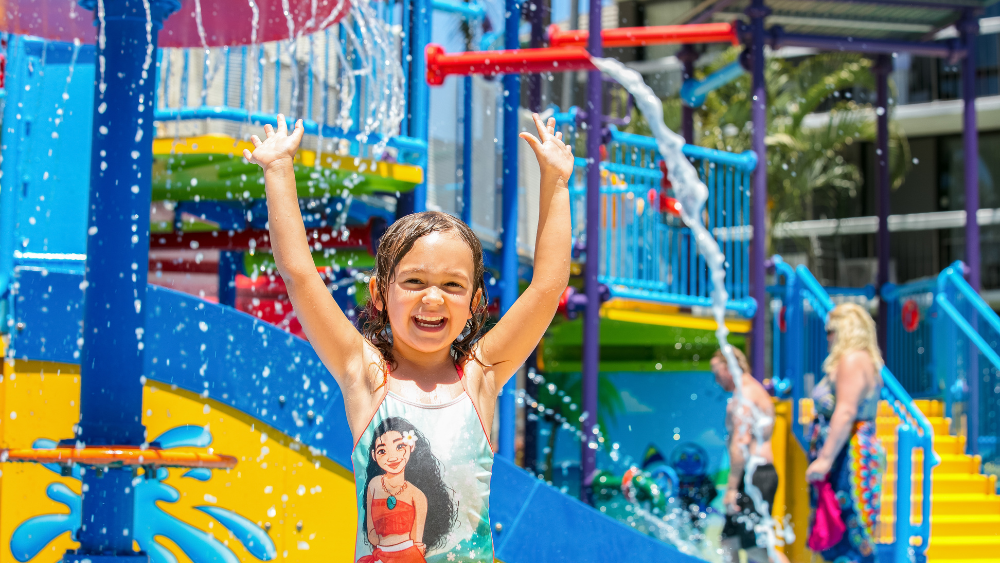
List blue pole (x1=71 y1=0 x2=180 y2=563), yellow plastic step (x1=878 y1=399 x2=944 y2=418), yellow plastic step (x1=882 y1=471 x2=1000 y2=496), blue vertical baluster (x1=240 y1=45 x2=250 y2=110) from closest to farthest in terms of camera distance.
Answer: blue pole (x1=71 y1=0 x2=180 y2=563), blue vertical baluster (x1=240 y1=45 x2=250 y2=110), yellow plastic step (x1=882 y1=471 x2=1000 y2=496), yellow plastic step (x1=878 y1=399 x2=944 y2=418)

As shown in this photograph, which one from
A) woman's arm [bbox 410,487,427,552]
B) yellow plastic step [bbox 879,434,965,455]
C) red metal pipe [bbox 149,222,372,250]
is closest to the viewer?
woman's arm [bbox 410,487,427,552]

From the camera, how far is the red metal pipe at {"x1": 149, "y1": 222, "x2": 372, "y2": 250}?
236 inches

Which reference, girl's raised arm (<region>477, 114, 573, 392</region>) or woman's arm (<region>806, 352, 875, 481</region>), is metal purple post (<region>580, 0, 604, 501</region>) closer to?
woman's arm (<region>806, 352, 875, 481</region>)

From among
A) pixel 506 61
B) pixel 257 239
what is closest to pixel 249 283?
pixel 257 239

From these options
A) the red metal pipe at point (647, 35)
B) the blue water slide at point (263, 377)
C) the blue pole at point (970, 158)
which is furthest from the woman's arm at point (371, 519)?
the blue pole at point (970, 158)

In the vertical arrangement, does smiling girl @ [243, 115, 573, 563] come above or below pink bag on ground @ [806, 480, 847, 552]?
above

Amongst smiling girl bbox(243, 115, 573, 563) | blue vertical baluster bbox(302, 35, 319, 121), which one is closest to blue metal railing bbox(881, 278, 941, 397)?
blue vertical baluster bbox(302, 35, 319, 121)

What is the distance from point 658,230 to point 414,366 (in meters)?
5.80

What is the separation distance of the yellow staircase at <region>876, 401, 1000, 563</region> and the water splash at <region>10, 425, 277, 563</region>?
3963 millimetres

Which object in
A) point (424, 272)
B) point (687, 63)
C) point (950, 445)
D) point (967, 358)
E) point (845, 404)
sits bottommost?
point (950, 445)

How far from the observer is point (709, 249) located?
23.3 ft

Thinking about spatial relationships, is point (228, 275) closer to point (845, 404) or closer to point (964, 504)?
point (845, 404)

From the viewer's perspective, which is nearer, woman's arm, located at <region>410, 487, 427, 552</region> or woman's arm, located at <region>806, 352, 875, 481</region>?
woman's arm, located at <region>410, 487, 427, 552</region>

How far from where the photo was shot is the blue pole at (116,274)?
2.71 metres
